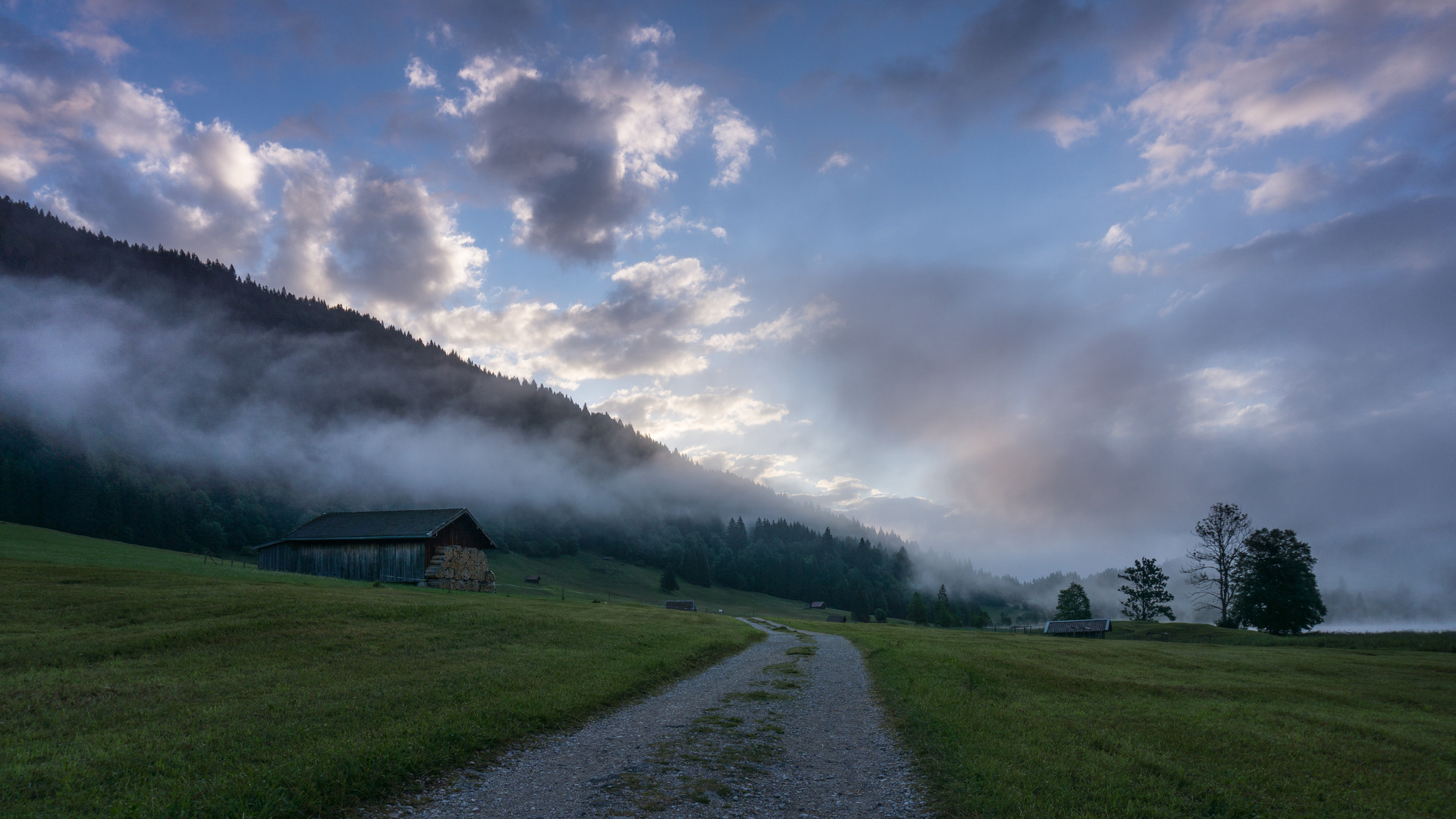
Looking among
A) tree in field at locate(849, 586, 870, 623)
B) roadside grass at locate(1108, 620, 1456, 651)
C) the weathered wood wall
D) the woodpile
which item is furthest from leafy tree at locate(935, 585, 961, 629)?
the weathered wood wall

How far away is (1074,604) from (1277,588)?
43.4 meters

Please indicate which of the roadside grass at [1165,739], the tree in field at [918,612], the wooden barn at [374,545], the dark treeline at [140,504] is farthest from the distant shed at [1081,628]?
the wooden barn at [374,545]

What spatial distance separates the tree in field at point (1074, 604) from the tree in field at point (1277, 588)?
1490 inches

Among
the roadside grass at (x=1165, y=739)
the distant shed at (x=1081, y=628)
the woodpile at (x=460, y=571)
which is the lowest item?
the distant shed at (x=1081, y=628)

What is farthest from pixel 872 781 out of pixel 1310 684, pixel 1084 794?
pixel 1310 684

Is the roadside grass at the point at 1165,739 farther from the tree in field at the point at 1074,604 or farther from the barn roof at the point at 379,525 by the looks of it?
the tree in field at the point at 1074,604

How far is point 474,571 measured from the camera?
7394 cm

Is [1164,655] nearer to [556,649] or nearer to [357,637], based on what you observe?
[556,649]

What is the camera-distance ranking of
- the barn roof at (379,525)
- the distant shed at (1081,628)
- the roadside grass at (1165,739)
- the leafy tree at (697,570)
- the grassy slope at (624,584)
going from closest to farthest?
the roadside grass at (1165,739)
the barn roof at (379,525)
the distant shed at (1081,628)
the grassy slope at (624,584)
the leafy tree at (697,570)

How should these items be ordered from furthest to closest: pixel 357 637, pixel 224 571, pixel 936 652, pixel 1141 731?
pixel 224 571 → pixel 936 652 → pixel 357 637 → pixel 1141 731

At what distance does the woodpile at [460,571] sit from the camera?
6688cm

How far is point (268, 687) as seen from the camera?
1711cm

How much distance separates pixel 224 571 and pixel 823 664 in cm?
5209

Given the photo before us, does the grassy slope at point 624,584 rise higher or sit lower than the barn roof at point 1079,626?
lower
